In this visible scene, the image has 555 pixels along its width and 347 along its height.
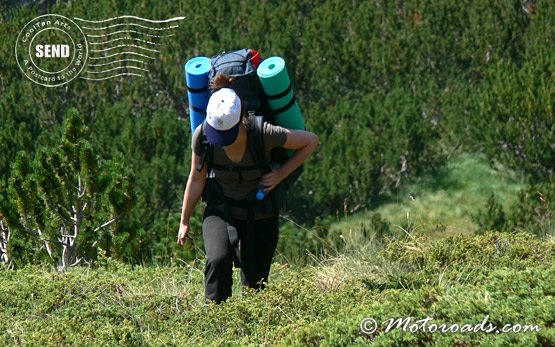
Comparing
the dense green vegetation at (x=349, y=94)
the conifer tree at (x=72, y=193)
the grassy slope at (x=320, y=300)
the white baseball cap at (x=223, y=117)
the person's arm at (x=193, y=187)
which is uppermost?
the white baseball cap at (x=223, y=117)

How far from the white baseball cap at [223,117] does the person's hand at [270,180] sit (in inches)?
13.2

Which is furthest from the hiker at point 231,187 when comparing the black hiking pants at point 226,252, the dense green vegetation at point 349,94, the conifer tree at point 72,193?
the dense green vegetation at point 349,94

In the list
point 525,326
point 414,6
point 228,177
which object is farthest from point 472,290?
point 414,6

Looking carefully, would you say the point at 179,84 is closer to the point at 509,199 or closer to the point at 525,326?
the point at 509,199

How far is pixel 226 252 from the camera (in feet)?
18.3

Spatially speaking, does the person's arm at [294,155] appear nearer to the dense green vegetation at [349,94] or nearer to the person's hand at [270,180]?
the person's hand at [270,180]

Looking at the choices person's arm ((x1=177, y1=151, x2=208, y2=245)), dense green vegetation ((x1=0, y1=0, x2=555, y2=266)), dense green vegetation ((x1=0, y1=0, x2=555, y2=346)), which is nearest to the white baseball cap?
person's arm ((x1=177, y1=151, x2=208, y2=245))

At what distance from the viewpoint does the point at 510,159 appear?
20.3 m

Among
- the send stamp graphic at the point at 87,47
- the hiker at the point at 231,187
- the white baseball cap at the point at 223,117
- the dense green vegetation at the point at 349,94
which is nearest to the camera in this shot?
the white baseball cap at the point at 223,117

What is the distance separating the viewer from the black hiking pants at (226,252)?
559cm

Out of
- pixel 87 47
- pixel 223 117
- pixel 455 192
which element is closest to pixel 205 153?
pixel 223 117

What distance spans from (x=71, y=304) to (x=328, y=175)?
15.0 m

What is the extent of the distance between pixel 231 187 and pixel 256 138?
0.32m

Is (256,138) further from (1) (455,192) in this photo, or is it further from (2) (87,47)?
(2) (87,47)
